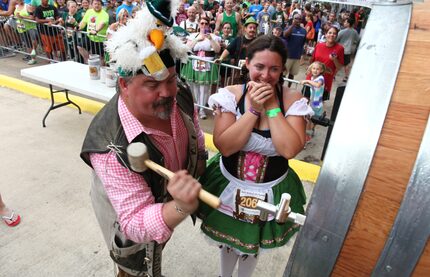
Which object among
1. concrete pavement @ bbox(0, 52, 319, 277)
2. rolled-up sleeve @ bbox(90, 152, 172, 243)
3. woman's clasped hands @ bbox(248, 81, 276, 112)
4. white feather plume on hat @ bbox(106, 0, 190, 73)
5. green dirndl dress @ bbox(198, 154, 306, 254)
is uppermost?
white feather plume on hat @ bbox(106, 0, 190, 73)

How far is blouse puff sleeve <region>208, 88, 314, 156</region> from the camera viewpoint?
1.68 m

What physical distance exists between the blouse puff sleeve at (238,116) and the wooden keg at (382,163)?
689mm

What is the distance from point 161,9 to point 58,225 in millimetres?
2518

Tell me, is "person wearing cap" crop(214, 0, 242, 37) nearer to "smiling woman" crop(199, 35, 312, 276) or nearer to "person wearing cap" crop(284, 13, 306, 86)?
"person wearing cap" crop(284, 13, 306, 86)

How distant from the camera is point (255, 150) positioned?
1746mm

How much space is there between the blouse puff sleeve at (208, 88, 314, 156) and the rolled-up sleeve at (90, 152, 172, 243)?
1.89 ft

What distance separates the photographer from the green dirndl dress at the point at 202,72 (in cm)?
532

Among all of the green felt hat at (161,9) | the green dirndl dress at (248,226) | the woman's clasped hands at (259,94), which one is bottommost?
the green dirndl dress at (248,226)

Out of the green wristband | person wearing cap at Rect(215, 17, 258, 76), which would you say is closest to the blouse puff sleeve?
the green wristband

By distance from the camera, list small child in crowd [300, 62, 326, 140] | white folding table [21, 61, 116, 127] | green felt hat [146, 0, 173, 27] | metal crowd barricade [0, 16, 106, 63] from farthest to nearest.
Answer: metal crowd barricade [0, 16, 106, 63] → small child in crowd [300, 62, 326, 140] → white folding table [21, 61, 116, 127] → green felt hat [146, 0, 173, 27]

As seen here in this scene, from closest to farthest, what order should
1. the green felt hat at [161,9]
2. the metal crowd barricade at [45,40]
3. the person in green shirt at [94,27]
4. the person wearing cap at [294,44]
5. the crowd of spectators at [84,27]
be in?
the green felt hat at [161,9]
the crowd of spectators at [84,27]
the person in green shirt at [94,27]
the metal crowd barricade at [45,40]
the person wearing cap at [294,44]

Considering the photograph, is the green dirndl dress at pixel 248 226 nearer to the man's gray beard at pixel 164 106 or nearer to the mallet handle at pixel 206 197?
the man's gray beard at pixel 164 106

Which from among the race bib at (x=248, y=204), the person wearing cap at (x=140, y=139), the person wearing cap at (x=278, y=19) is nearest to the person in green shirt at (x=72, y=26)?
the person wearing cap at (x=278, y=19)

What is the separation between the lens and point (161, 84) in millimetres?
1504
